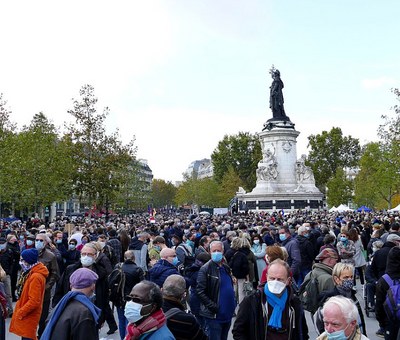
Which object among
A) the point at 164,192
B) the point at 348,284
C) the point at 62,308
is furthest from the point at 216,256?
the point at 164,192

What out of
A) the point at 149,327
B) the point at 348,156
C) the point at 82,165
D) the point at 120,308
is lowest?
the point at 120,308

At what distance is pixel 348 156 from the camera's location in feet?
283

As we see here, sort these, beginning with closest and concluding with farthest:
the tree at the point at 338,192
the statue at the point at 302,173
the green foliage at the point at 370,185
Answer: the statue at the point at 302,173 < the green foliage at the point at 370,185 < the tree at the point at 338,192

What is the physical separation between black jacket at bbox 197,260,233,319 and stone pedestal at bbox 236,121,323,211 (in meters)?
43.2

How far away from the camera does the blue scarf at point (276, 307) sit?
4.38 m

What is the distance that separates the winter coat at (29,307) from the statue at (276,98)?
48.6m

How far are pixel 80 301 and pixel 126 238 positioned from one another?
7.89 metres

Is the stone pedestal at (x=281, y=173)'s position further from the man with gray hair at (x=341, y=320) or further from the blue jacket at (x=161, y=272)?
the man with gray hair at (x=341, y=320)

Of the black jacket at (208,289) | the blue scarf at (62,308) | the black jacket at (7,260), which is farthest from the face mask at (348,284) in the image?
the black jacket at (7,260)

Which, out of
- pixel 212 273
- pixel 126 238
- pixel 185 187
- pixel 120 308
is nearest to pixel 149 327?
pixel 212 273

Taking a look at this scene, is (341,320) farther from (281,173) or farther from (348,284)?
(281,173)

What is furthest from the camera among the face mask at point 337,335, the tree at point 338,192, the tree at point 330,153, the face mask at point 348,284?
the tree at point 330,153

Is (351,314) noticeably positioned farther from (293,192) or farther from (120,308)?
(293,192)

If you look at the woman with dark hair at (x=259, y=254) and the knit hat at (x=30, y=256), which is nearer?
the knit hat at (x=30, y=256)
